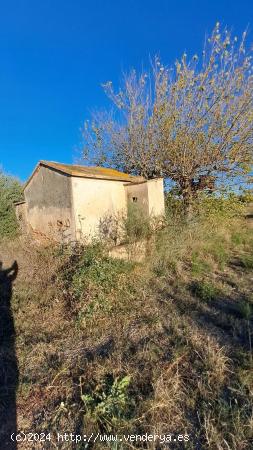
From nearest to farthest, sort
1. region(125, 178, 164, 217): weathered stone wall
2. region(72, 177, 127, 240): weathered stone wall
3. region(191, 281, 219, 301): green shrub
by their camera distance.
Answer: region(191, 281, 219, 301): green shrub → region(72, 177, 127, 240): weathered stone wall → region(125, 178, 164, 217): weathered stone wall

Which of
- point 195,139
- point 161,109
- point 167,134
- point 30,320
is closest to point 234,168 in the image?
point 195,139

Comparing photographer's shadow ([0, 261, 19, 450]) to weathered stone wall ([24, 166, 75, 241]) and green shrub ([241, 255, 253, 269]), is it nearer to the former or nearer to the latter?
weathered stone wall ([24, 166, 75, 241])

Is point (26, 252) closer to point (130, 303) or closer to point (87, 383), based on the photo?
point (130, 303)

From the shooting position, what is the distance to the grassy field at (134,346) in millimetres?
2502

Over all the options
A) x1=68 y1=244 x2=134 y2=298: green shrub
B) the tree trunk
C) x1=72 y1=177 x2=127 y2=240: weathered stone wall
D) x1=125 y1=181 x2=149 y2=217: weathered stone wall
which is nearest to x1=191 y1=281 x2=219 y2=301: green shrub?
x1=68 y1=244 x2=134 y2=298: green shrub

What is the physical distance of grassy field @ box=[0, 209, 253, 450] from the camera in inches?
98.5

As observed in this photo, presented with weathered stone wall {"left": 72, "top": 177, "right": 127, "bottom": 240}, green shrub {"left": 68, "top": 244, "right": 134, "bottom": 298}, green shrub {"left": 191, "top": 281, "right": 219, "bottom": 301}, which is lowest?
green shrub {"left": 191, "top": 281, "right": 219, "bottom": 301}

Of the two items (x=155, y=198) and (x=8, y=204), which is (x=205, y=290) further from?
(x=8, y=204)

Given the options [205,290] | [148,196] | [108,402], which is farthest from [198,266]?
[108,402]

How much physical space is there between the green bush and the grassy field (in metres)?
3.08

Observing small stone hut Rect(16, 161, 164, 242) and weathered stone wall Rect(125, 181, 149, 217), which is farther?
weathered stone wall Rect(125, 181, 149, 217)

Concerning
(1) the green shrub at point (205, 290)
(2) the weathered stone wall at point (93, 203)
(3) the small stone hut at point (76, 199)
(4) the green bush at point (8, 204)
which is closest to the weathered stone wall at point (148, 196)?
(3) the small stone hut at point (76, 199)

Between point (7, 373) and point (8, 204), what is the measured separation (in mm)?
7835

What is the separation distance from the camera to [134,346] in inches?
144
